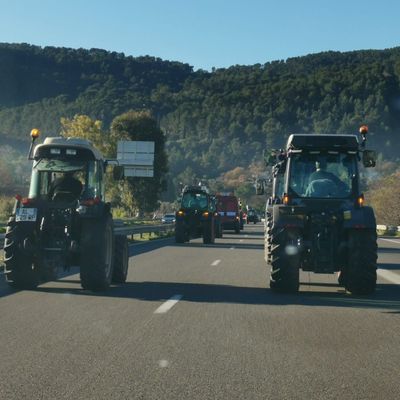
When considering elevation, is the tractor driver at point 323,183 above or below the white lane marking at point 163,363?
above

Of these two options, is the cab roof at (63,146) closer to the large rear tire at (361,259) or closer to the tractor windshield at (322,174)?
the tractor windshield at (322,174)

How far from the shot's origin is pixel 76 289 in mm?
13656

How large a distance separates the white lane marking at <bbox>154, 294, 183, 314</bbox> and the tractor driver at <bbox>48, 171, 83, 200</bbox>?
285 cm

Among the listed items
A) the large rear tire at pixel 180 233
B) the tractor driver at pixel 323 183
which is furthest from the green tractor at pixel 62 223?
the large rear tire at pixel 180 233

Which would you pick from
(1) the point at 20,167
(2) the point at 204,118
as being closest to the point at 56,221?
(1) the point at 20,167

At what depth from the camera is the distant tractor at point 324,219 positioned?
42.7ft

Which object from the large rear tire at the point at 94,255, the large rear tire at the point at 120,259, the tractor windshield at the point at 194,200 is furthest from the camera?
the tractor windshield at the point at 194,200

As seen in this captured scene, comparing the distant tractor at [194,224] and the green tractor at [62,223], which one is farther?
the distant tractor at [194,224]

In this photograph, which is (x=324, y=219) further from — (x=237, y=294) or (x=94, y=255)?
(x=94, y=255)

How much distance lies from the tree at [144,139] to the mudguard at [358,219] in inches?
1937

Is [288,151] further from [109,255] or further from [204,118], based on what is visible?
[204,118]

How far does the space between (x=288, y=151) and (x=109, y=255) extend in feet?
12.5

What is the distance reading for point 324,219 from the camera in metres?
13.2

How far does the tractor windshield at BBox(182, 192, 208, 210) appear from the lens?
3597 cm
